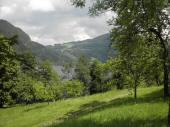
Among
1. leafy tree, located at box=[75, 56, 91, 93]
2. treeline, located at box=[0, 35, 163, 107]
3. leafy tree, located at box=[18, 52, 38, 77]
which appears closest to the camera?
treeline, located at box=[0, 35, 163, 107]

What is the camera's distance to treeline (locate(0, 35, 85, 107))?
46994mm

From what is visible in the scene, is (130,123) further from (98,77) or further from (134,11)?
(98,77)

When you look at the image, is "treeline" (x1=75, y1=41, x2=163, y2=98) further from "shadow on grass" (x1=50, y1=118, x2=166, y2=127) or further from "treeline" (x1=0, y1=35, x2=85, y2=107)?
"treeline" (x1=0, y1=35, x2=85, y2=107)

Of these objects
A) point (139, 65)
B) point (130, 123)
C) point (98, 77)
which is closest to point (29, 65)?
point (98, 77)

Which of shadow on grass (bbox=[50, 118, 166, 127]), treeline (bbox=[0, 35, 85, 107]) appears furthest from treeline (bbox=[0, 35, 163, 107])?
shadow on grass (bbox=[50, 118, 166, 127])

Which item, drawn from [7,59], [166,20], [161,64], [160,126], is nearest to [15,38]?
[7,59]

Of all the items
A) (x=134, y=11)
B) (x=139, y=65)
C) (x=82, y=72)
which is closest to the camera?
(x=134, y=11)

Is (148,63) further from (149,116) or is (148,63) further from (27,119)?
(27,119)

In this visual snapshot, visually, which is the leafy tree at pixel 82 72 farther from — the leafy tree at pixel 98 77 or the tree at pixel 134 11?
the tree at pixel 134 11

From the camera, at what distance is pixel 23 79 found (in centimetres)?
8338

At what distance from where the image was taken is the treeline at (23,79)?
4699 cm

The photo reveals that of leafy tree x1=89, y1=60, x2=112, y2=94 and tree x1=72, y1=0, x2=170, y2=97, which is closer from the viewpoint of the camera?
tree x1=72, y1=0, x2=170, y2=97

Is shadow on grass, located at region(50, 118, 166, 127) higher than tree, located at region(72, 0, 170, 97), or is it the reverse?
tree, located at region(72, 0, 170, 97)

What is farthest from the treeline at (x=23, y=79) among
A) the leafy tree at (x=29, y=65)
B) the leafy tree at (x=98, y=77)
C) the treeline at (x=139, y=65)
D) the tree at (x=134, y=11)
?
the tree at (x=134, y=11)
